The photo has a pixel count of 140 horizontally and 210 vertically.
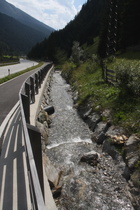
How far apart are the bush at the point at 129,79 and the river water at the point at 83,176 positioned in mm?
3465

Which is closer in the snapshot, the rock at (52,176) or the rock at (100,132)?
the rock at (52,176)

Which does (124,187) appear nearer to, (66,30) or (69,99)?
(69,99)

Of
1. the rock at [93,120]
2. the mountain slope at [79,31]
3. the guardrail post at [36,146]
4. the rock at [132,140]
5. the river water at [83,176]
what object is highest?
the mountain slope at [79,31]

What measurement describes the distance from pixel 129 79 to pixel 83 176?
685 centimetres

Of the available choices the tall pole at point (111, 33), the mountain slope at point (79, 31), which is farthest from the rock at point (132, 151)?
the mountain slope at point (79, 31)

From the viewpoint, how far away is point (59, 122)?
41.0 ft

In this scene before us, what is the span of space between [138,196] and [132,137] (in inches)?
101

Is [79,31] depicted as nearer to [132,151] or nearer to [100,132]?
[100,132]

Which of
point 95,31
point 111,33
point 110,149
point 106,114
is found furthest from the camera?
point 95,31

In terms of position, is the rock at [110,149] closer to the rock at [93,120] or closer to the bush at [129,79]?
the rock at [93,120]

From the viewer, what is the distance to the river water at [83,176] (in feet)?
18.7

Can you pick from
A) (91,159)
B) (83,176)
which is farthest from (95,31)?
(83,176)

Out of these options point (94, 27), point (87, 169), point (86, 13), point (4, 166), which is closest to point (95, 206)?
point (87, 169)

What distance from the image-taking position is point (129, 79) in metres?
11.5
